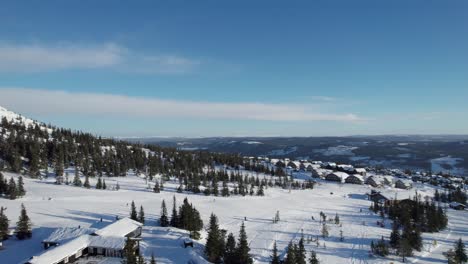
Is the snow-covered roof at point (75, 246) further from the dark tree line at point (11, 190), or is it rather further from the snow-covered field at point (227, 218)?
the dark tree line at point (11, 190)

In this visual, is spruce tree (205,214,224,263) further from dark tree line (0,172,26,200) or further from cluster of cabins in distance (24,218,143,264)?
dark tree line (0,172,26,200)

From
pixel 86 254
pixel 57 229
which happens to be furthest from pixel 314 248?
pixel 57 229

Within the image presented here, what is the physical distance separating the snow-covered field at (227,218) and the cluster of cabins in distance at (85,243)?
179 cm

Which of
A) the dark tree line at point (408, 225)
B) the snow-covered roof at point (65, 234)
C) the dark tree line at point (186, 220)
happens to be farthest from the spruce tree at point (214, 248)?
the dark tree line at point (408, 225)

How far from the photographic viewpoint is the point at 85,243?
38312 millimetres

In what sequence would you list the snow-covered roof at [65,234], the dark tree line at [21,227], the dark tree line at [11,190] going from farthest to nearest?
1. the dark tree line at [11,190]
2. the dark tree line at [21,227]
3. the snow-covered roof at [65,234]

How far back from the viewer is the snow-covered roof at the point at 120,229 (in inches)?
1599

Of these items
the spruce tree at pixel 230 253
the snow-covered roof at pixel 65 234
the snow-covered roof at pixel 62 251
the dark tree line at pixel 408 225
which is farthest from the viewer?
the dark tree line at pixel 408 225

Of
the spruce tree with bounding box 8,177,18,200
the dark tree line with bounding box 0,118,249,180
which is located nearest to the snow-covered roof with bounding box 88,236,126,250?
the spruce tree with bounding box 8,177,18,200

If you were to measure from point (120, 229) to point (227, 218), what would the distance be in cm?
2148

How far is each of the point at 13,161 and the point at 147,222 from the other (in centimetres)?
5081

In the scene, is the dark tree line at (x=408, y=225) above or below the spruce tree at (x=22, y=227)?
below

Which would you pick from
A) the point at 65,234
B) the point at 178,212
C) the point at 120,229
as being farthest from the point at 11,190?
the point at 120,229

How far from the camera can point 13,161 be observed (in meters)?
83.2
